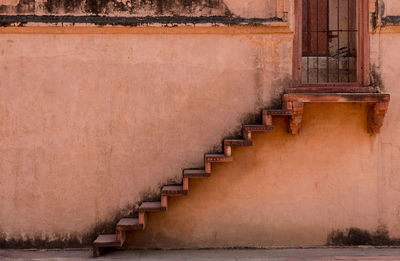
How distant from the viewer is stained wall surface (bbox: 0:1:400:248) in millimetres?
7832

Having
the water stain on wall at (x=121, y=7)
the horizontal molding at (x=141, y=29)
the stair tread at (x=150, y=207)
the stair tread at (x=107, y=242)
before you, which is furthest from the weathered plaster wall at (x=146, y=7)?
the stair tread at (x=107, y=242)

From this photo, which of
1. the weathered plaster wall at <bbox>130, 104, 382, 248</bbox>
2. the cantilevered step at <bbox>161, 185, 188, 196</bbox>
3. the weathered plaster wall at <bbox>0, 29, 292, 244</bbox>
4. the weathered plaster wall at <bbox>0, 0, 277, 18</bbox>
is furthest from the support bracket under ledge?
the cantilevered step at <bbox>161, 185, 188, 196</bbox>

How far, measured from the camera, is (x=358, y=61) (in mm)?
7945

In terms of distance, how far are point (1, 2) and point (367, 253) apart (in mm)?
7772

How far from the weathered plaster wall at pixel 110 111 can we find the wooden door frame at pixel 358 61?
0.59ft

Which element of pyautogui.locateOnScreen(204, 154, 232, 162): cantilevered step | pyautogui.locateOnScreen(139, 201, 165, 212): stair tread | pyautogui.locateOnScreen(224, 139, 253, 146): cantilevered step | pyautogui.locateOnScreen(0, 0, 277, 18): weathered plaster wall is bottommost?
pyautogui.locateOnScreen(139, 201, 165, 212): stair tread

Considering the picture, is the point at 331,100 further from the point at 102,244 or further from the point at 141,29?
the point at 102,244

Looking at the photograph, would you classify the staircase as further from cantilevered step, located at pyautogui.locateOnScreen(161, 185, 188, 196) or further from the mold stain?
the mold stain

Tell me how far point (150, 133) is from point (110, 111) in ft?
2.68

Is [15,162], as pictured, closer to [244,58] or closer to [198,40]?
[198,40]

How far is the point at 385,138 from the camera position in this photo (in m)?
7.96

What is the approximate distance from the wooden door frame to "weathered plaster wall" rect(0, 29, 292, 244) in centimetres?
18

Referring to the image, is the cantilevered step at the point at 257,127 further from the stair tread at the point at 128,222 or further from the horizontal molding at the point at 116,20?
the stair tread at the point at 128,222

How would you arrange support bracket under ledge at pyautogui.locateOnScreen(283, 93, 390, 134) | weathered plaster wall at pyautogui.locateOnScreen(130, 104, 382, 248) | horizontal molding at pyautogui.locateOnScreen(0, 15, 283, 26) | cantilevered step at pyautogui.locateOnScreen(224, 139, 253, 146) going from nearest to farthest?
support bracket under ledge at pyautogui.locateOnScreen(283, 93, 390, 134) < cantilevered step at pyautogui.locateOnScreen(224, 139, 253, 146) < horizontal molding at pyautogui.locateOnScreen(0, 15, 283, 26) < weathered plaster wall at pyautogui.locateOnScreen(130, 104, 382, 248)
